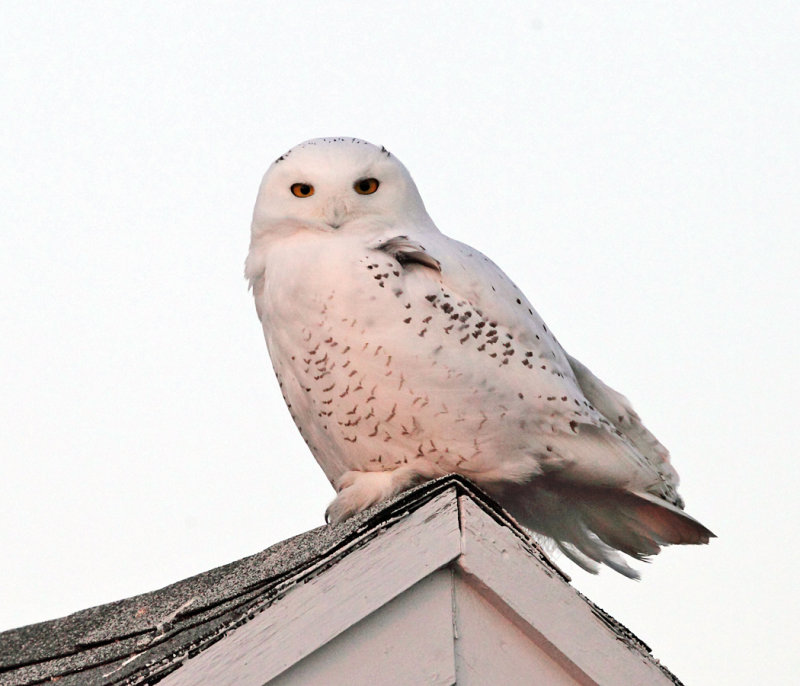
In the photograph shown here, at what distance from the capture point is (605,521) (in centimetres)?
418

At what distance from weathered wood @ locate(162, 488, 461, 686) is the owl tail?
5.37 ft

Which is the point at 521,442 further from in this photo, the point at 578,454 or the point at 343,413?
the point at 343,413

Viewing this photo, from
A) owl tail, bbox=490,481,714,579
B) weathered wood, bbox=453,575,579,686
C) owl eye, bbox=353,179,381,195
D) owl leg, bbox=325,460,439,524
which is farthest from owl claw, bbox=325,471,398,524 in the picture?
weathered wood, bbox=453,575,579,686

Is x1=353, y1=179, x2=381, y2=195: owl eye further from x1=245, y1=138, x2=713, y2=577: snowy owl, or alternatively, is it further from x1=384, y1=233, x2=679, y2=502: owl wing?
x1=384, y1=233, x2=679, y2=502: owl wing

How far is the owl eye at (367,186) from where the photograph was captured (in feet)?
13.7

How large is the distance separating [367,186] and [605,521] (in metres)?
1.22

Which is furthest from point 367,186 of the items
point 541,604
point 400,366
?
point 541,604

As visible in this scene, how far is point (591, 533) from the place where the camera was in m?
4.23

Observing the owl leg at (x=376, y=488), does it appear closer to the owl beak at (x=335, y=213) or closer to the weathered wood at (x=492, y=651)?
the owl beak at (x=335, y=213)

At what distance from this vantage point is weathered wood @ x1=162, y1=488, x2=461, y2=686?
2189 millimetres

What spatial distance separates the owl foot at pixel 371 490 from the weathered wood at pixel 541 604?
1.34m

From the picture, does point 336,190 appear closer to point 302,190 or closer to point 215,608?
point 302,190

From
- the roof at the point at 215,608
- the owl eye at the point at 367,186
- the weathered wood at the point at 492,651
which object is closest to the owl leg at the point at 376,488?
the roof at the point at 215,608

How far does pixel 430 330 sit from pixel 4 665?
1.36 metres
